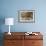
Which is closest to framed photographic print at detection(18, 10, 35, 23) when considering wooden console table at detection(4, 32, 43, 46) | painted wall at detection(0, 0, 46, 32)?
painted wall at detection(0, 0, 46, 32)

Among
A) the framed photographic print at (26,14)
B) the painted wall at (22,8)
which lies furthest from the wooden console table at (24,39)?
the framed photographic print at (26,14)

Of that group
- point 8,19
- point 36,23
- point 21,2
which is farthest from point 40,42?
point 21,2

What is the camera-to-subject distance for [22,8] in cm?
457

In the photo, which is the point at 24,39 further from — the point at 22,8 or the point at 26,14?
the point at 22,8

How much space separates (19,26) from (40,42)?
38.8 inches

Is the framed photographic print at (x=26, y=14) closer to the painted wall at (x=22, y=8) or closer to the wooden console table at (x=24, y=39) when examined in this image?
the painted wall at (x=22, y=8)

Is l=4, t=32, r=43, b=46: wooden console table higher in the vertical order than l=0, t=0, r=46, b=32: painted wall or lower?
lower

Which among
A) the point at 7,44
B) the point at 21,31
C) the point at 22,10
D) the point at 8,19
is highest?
the point at 22,10

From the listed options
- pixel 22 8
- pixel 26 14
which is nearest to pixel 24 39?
pixel 26 14

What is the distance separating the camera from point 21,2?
180 inches

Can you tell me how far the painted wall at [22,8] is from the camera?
4574 mm

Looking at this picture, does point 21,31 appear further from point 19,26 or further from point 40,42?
point 40,42

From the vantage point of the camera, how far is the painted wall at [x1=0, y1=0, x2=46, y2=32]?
4.57 metres

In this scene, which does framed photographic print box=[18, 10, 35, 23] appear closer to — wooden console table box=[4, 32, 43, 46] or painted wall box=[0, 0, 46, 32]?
painted wall box=[0, 0, 46, 32]
